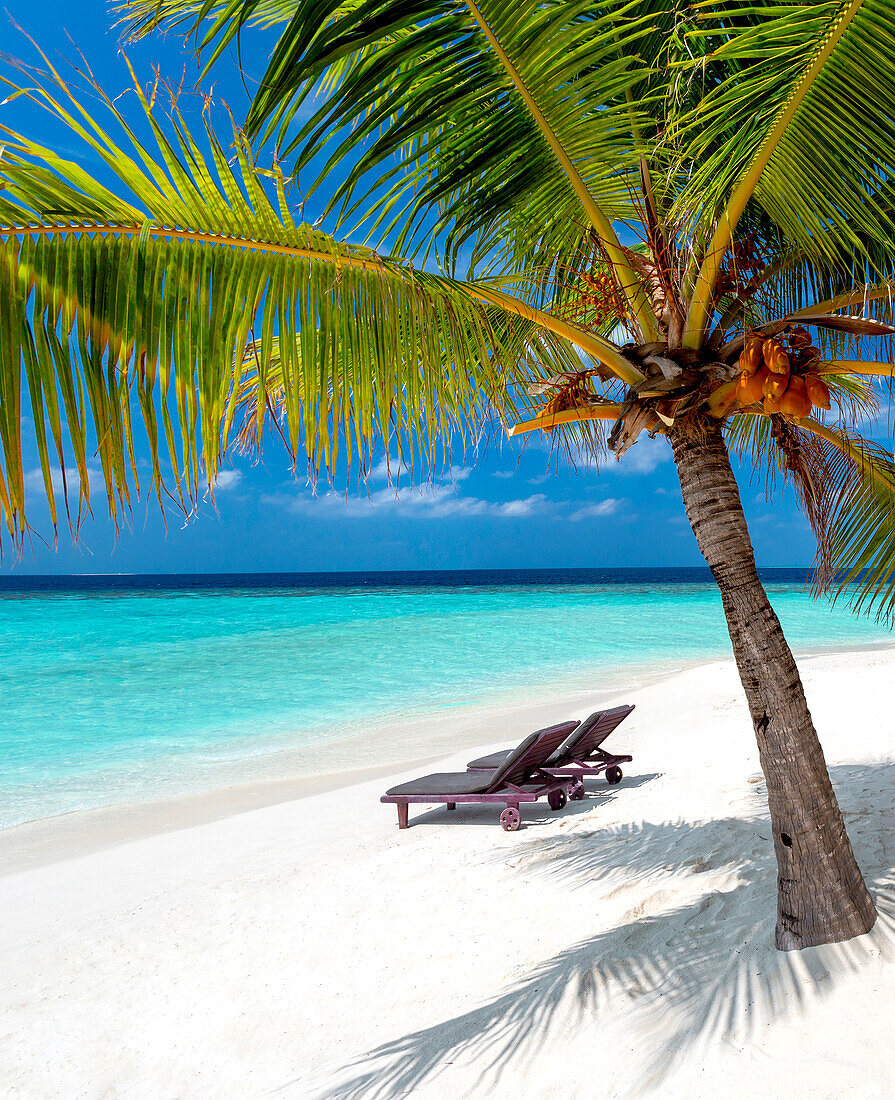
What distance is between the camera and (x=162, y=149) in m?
1.94

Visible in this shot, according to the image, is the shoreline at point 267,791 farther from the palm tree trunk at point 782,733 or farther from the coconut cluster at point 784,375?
the coconut cluster at point 784,375

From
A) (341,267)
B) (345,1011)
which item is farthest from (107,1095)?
(341,267)

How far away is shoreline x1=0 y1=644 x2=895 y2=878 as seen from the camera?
22.9ft

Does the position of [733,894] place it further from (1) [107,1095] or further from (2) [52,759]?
(2) [52,759]

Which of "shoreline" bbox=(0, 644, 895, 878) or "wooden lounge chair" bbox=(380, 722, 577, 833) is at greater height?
"wooden lounge chair" bbox=(380, 722, 577, 833)

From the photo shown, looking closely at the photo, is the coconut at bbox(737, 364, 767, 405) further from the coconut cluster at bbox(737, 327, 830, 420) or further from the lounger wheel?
the lounger wheel

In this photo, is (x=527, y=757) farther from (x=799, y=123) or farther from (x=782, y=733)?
(x=799, y=123)

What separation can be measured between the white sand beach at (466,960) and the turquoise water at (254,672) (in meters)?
4.42

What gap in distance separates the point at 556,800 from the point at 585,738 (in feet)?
2.52

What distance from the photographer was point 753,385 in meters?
2.23

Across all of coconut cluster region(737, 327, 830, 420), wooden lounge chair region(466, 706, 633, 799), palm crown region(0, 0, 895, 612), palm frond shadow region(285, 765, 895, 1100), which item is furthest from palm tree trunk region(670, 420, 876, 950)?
wooden lounge chair region(466, 706, 633, 799)

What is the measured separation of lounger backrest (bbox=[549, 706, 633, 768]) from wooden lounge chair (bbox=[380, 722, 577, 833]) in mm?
124

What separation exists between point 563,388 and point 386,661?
17.9 metres

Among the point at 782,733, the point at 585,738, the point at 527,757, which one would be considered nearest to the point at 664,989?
the point at 782,733
